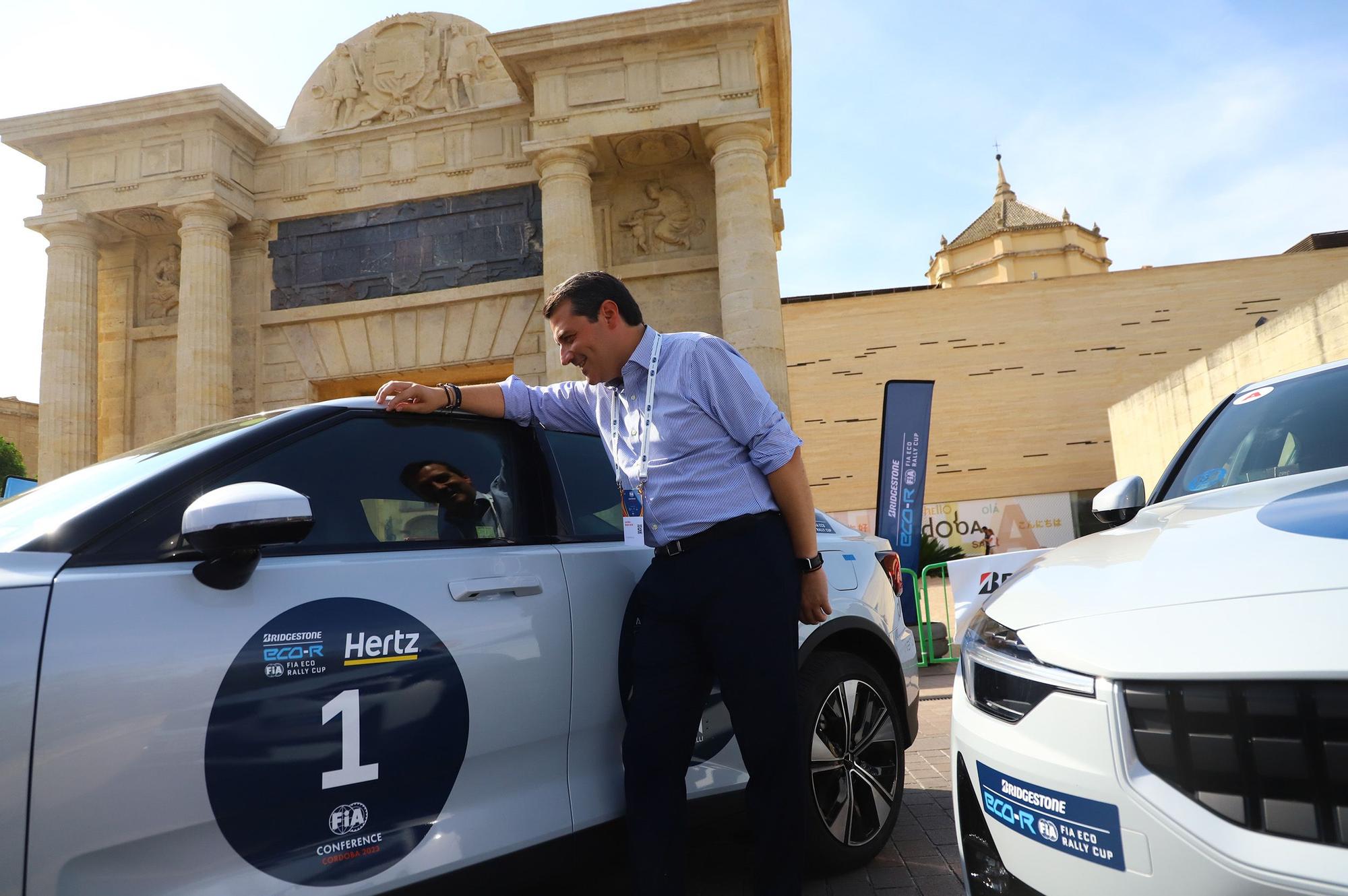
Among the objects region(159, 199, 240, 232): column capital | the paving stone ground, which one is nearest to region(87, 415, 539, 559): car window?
the paving stone ground

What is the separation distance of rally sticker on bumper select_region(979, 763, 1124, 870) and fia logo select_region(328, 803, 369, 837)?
1.34 m

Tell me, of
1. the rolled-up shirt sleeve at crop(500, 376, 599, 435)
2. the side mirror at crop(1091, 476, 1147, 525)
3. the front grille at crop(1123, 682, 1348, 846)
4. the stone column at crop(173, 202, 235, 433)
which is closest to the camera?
the front grille at crop(1123, 682, 1348, 846)

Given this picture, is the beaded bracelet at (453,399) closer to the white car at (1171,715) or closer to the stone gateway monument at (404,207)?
the white car at (1171,715)

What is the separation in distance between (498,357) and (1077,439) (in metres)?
26.4

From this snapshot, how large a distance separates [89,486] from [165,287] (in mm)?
18004

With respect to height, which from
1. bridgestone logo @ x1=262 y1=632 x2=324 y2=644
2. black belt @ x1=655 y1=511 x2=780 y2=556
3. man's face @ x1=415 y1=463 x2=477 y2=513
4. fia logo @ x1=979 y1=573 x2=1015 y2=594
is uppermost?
man's face @ x1=415 y1=463 x2=477 y2=513

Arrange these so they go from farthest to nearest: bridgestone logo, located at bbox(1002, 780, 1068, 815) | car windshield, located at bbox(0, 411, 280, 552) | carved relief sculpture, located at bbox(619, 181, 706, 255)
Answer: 1. carved relief sculpture, located at bbox(619, 181, 706, 255)
2. car windshield, located at bbox(0, 411, 280, 552)
3. bridgestone logo, located at bbox(1002, 780, 1068, 815)

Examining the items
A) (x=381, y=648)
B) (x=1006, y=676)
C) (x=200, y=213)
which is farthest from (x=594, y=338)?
(x=200, y=213)

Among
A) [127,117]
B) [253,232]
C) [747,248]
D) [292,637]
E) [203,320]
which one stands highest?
[127,117]

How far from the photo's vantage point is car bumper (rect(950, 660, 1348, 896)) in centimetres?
131

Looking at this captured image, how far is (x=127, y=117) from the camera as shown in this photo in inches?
637

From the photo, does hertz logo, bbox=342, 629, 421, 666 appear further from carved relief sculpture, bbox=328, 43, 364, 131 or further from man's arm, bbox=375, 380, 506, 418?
carved relief sculpture, bbox=328, 43, 364, 131

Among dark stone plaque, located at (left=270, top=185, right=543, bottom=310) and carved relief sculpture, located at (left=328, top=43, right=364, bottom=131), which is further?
carved relief sculpture, located at (left=328, top=43, right=364, bottom=131)

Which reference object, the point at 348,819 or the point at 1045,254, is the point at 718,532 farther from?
the point at 1045,254
